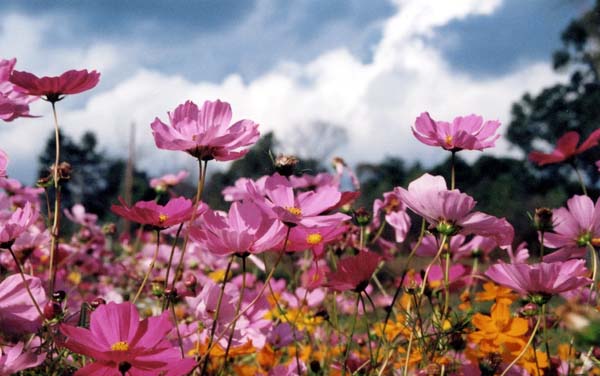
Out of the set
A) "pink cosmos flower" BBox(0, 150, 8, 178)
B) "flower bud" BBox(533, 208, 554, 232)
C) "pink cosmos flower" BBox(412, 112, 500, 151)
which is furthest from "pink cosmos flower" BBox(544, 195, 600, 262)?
"pink cosmos flower" BBox(0, 150, 8, 178)

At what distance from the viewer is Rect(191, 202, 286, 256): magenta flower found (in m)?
0.53

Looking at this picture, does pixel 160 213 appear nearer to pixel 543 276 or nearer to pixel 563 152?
pixel 543 276

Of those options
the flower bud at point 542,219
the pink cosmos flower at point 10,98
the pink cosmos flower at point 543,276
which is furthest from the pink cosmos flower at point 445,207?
the pink cosmos flower at point 10,98

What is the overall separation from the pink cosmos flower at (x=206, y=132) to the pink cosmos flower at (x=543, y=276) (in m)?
0.27

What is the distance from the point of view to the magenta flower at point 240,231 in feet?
1.74

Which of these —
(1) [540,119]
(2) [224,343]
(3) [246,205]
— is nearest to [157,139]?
(3) [246,205]

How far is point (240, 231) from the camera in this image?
0.55 metres

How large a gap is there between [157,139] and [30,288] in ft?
0.55

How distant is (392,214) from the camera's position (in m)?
1.03

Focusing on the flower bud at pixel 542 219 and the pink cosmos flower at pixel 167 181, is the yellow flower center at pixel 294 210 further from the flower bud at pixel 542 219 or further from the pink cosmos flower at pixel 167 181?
the pink cosmos flower at pixel 167 181

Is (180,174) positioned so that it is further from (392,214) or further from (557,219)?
(557,219)

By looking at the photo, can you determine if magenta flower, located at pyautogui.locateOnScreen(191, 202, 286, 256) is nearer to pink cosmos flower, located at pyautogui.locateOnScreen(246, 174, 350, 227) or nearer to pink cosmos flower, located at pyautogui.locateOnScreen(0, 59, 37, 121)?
pink cosmos flower, located at pyautogui.locateOnScreen(246, 174, 350, 227)

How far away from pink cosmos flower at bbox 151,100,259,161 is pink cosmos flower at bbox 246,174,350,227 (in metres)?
0.05

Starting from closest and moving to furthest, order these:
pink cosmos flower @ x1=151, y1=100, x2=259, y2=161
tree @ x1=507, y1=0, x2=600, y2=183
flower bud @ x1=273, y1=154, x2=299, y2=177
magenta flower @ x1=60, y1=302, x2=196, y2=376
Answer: magenta flower @ x1=60, y1=302, x2=196, y2=376, pink cosmos flower @ x1=151, y1=100, x2=259, y2=161, flower bud @ x1=273, y1=154, x2=299, y2=177, tree @ x1=507, y1=0, x2=600, y2=183
